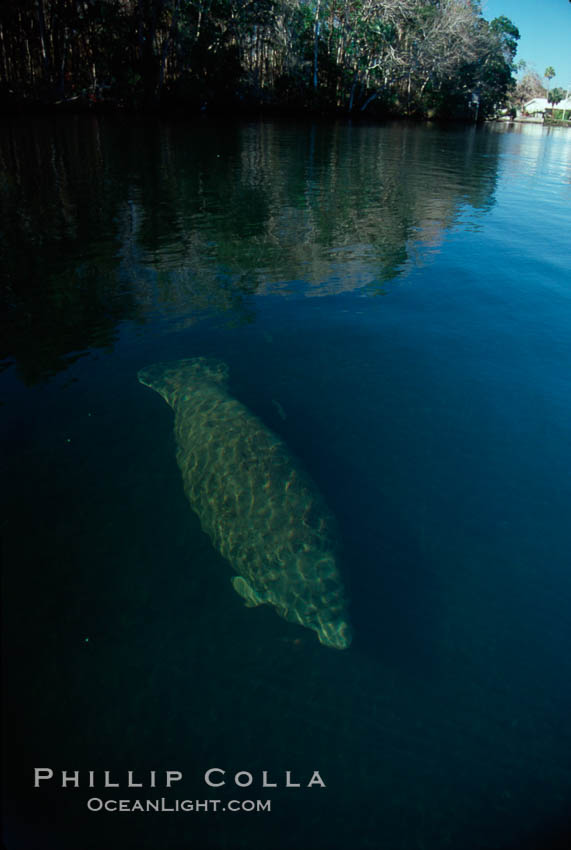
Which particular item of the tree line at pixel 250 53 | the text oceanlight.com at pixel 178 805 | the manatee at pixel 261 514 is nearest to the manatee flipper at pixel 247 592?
the manatee at pixel 261 514

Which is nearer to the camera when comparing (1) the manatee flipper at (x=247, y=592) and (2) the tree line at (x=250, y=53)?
(1) the manatee flipper at (x=247, y=592)

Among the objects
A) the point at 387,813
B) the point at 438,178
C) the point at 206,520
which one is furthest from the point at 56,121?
the point at 387,813

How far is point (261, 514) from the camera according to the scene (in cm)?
316

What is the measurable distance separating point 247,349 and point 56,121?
98.6ft

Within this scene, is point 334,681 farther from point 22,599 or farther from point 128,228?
point 128,228

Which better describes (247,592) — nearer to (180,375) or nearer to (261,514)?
(261,514)

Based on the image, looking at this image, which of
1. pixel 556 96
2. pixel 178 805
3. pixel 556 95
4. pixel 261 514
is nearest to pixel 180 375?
pixel 261 514

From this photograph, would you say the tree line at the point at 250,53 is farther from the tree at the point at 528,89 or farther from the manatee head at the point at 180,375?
the tree at the point at 528,89

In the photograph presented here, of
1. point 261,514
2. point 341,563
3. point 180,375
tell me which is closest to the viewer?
point 341,563

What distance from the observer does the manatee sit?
2844mm

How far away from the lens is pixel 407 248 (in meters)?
9.67

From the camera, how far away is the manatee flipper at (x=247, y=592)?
9.53 ft

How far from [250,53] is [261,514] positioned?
51.4 m

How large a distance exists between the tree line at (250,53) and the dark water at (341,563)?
104 ft
